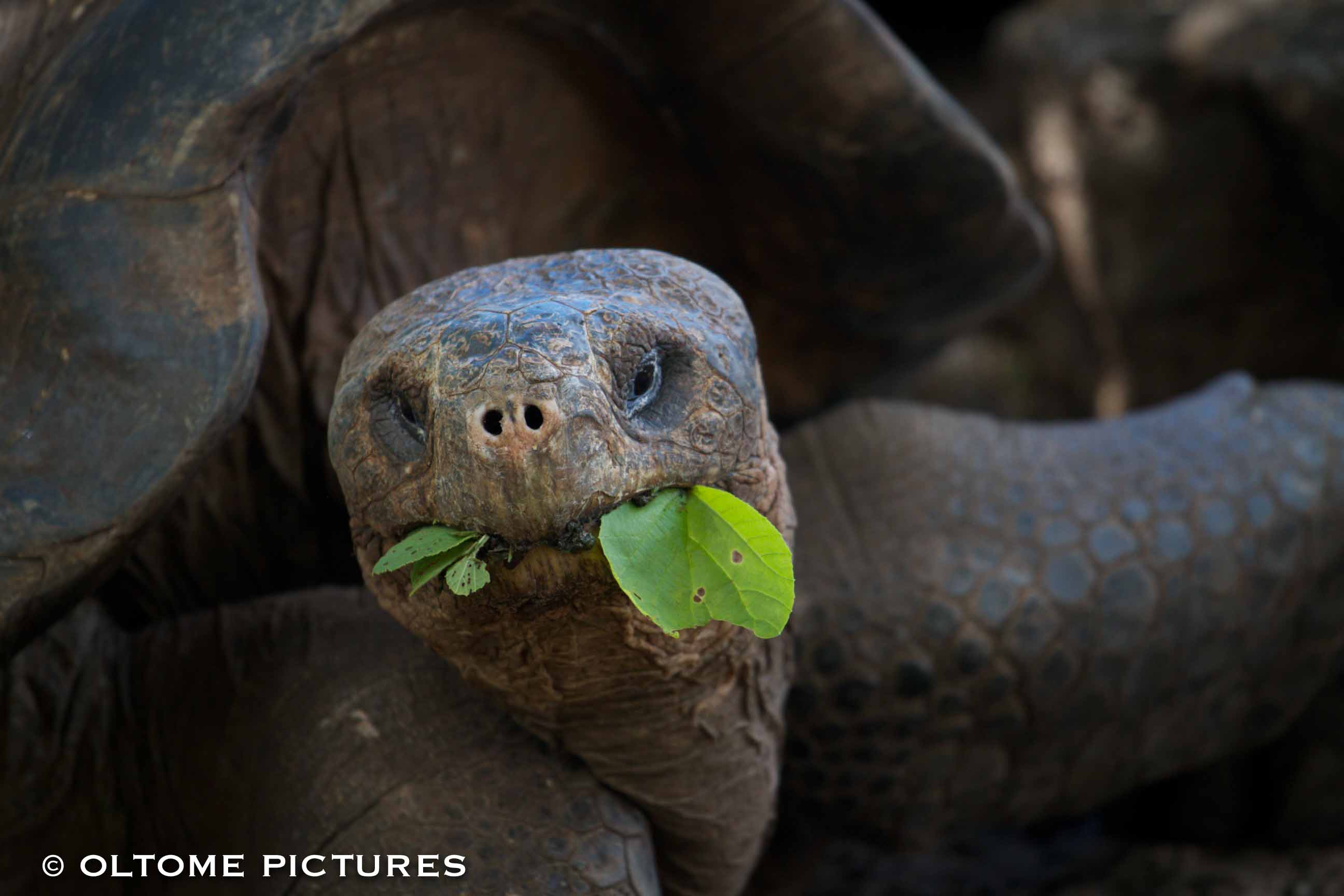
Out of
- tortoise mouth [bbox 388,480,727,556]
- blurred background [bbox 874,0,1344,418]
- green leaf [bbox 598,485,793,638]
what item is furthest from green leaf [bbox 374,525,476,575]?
blurred background [bbox 874,0,1344,418]

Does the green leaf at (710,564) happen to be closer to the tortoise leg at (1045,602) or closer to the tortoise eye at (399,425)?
the tortoise eye at (399,425)

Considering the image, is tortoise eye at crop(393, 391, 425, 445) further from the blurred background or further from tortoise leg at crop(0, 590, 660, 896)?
the blurred background

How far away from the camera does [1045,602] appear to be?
2201 millimetres

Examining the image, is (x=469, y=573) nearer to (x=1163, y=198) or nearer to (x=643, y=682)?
(x=643, y=682)

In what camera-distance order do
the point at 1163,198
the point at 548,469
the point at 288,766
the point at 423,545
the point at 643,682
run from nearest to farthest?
the point at 548,469
the point at 423,545
the point at 643,682
the point at 288,766
the point at 1163,198

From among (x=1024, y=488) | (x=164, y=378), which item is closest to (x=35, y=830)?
(x=164, y=378)

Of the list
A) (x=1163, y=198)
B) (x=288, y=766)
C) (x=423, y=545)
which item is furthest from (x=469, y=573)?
(x=1163, y=198)

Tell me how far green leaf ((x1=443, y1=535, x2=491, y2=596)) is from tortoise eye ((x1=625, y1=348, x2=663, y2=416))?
0.18 meters

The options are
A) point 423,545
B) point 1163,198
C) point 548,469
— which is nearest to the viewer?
point 548,469

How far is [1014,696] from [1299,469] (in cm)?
67

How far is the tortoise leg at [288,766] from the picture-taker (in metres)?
1.56

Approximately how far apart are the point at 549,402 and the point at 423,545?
0.66 ft

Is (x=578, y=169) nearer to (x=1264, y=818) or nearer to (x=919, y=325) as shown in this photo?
(x=919, y=325)

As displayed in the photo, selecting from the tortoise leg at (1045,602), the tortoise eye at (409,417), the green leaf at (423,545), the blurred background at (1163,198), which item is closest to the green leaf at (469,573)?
the green leaf at (423,545)
